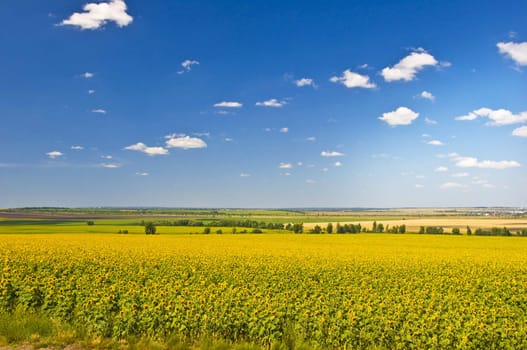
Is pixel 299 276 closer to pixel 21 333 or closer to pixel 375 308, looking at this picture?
pixel 375 308

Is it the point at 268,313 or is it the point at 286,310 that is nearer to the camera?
the point at 268,313

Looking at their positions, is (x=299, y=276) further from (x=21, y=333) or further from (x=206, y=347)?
(x=21, y=333)

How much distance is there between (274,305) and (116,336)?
438 cm

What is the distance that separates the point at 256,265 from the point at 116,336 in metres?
10.1

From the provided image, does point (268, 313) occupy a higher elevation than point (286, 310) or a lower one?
higher

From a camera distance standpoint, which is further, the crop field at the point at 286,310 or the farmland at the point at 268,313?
the crop field at the point at 286,310

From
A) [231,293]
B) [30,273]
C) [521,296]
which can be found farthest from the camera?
[30,273]

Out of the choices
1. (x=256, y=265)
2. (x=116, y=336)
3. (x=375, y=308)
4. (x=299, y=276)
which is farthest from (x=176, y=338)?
(x=256, y=265)

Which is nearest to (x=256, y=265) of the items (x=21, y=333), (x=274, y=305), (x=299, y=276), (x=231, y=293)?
(x=299, y=276)

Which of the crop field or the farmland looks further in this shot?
the crop field

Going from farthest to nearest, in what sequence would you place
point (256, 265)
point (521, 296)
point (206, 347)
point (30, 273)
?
point (256, 265)
point (30, 273)
point (521, 296)
point (206, 347)

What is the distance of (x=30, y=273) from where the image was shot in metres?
16.6

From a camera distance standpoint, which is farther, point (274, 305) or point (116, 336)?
point (274, 305)

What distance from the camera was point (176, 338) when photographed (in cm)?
998
